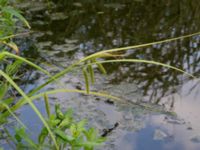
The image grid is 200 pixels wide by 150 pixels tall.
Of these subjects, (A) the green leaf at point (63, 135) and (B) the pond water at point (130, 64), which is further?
(B) the pond water at point (130, 64)

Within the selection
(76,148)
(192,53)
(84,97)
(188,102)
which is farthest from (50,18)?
(76,148)

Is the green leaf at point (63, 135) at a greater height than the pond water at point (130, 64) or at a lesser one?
greater

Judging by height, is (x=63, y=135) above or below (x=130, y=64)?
above

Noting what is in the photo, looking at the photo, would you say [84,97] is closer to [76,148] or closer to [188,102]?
[188,102]

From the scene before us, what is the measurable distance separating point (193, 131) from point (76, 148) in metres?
1.03

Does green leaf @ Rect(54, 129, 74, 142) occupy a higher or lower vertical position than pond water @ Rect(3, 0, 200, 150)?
higher

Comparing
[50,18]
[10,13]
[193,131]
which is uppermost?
[10,13]

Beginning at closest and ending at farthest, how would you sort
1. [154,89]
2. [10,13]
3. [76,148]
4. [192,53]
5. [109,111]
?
[76,148]
[10,13]
[109,111]
[154,89]
[192,53]

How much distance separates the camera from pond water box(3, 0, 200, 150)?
7.01 feet

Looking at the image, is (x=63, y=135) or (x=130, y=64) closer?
(x=63, y=135)

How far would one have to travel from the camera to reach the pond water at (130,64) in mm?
2137

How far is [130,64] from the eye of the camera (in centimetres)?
291

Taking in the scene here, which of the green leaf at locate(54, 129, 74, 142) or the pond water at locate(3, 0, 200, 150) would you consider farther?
the pond water at locate(3, 0, 200, 150)

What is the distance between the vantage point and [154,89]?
2568 mm
